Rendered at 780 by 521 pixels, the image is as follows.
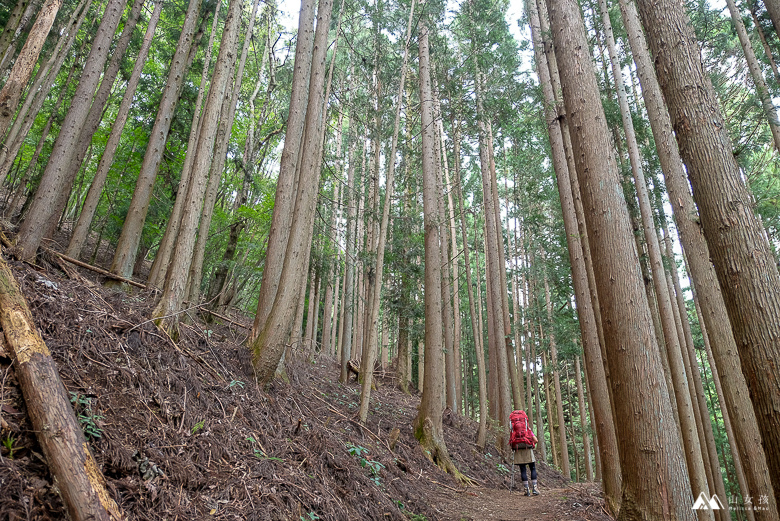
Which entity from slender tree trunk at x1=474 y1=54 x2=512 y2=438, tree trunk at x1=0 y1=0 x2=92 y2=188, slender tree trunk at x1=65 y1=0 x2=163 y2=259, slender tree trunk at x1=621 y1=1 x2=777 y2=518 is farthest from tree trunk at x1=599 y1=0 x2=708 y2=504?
tree trunk at x1=0 y1=0 x2=92 y2=188

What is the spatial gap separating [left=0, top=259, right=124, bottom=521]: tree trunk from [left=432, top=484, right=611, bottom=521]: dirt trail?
433 centimetres

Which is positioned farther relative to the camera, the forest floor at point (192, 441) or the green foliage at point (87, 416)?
the green foliage at point (87, 416)

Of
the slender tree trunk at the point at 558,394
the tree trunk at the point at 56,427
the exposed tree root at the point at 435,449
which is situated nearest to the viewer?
the tree trunk at the point at 56,427

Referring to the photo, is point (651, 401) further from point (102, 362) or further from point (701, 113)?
point (102, 362)

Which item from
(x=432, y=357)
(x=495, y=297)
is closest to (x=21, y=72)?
(x=432, y=357)

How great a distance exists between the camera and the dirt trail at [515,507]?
17.9 feet

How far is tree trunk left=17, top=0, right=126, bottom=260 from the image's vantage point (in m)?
4.96

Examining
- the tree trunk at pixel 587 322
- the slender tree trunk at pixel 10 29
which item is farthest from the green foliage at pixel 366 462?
the slender tree trunk at pixel 10 29

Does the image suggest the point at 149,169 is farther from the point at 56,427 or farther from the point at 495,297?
the point at 495,297

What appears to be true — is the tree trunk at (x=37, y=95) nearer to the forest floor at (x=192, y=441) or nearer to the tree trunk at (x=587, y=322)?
the forest floor at (x=192, y=441)

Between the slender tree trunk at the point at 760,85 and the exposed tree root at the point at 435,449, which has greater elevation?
the slender tree trunk at the point at 760,85

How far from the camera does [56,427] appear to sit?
2.29 meters

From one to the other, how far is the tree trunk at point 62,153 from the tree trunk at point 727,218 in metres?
6.57

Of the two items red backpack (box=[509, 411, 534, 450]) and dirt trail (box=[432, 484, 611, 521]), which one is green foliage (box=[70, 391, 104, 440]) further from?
red backpack (box=[509, 411, 534, 450])
